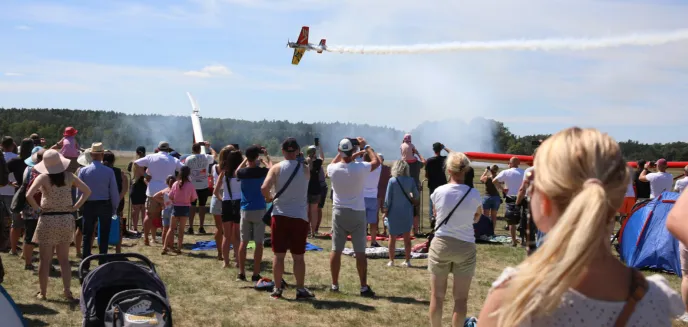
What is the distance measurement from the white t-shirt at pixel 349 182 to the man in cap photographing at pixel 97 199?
291 cm

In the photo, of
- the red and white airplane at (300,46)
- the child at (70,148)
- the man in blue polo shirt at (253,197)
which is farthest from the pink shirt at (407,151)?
the red and white airplane at (300,46)

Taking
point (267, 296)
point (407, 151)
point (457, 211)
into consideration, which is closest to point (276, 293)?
point (267, 296)

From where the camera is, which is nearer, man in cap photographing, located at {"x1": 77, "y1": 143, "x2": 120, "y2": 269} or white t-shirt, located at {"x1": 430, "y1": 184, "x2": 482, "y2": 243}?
white t-shirt, located at {"x1": 430, "y1": 184, "x2": 482, "y2": 243}

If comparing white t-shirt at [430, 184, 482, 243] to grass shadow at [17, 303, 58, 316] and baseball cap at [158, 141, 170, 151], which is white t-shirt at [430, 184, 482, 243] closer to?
grass shadow at [17, 303, 58, 316]

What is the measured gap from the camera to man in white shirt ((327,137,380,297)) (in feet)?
26.5

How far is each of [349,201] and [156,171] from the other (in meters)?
4.80

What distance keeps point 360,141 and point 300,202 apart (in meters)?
1.35

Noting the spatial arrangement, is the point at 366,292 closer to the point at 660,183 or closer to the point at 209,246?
the point at 209,246

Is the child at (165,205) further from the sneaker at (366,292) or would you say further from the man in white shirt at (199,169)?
the sneaker at (366,292)

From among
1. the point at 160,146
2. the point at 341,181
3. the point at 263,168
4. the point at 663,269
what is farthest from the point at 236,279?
the point at 663,269

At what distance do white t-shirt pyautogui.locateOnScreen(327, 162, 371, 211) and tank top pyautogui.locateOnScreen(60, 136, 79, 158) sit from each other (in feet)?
14.9

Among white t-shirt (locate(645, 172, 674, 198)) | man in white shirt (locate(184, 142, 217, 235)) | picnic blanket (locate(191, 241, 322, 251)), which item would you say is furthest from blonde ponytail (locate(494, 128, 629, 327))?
white t-shirt (locate(645, 172, 674, 198))

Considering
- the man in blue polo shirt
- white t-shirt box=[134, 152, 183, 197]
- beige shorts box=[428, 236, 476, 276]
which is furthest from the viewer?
white t-shirt box=[134, 152, 183, 197]

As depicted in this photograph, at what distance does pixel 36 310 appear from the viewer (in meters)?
7.36
